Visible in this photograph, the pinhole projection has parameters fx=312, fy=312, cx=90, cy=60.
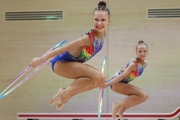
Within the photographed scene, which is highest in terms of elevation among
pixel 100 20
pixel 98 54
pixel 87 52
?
pixel 98 54

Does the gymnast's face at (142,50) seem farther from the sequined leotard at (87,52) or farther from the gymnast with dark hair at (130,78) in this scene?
the sequined leotard at (87,52)

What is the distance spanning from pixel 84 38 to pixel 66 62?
0.33 meters

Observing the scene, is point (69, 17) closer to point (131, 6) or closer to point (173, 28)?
point (131, 6)

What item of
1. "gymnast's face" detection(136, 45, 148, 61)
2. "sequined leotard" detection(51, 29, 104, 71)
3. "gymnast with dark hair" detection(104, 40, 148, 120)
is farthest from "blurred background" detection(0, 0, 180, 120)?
"sequined leotard" detection(51, 29, 104, 71)

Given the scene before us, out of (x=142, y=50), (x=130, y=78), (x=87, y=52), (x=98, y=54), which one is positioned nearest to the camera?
(x=87, y=52)

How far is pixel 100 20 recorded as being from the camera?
3.15 metres

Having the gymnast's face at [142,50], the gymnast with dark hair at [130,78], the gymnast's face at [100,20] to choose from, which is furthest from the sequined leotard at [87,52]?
the gymnast's face at [142,50]

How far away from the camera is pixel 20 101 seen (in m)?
7.06

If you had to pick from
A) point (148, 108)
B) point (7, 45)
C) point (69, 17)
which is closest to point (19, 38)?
point (7, 45)

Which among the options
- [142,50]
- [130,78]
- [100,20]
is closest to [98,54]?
[130,78]

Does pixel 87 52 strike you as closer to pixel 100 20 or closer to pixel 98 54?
pixel 100 20

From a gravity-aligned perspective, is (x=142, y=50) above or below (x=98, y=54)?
below

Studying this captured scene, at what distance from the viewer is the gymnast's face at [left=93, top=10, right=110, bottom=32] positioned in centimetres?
312

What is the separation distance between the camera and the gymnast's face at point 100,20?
312 centimetres
